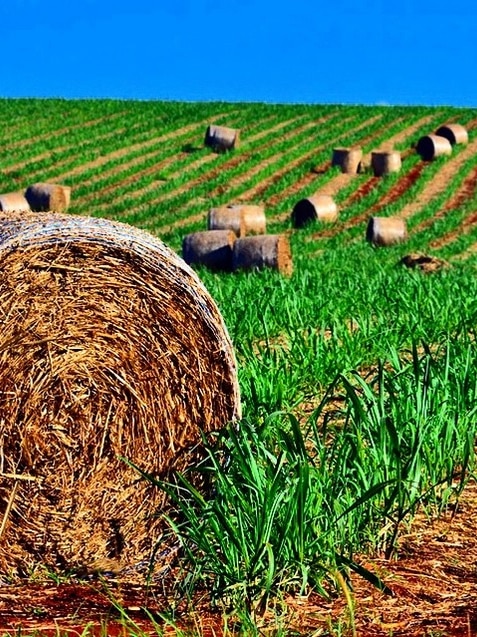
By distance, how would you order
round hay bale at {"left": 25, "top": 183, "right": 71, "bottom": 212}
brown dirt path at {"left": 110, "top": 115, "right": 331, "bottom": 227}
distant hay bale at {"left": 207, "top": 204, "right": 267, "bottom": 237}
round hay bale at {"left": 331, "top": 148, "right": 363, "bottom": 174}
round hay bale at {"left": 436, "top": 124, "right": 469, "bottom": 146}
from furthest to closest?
round hay bale at {"left": 436, "top": 124, "right": 469, "bottom": 146}, round hay bale at {"left": 331, "top": 148, "right": 363, "bottom": 174}, brown dirt path at {"left": 110, "top": 115, "right": 331, "bottom": 227}, round hay bale at {"left": 25, "top": 183, "right": 71, "bottom": 212}, distant hay bale at {"left": 207, "top": 204, "right": 267, "bottom": 237}

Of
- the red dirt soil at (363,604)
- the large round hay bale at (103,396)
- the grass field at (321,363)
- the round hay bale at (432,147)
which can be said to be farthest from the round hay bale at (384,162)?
the red dirt soil at (363,604)

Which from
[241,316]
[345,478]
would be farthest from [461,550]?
[241,316]

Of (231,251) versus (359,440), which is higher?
(231,251)

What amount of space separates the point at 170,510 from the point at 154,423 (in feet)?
1.43

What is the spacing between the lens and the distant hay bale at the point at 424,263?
650 inches

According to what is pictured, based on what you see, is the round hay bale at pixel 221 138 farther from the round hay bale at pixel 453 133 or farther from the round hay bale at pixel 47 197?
the round hay bale at pixel 47 197

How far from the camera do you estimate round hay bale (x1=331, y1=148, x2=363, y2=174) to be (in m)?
32.0

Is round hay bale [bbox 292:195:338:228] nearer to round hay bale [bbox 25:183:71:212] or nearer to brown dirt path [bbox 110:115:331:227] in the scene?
brown dirt path [bbox 110:115:331:227]

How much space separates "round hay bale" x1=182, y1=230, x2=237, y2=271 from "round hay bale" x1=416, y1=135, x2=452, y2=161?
669 inches

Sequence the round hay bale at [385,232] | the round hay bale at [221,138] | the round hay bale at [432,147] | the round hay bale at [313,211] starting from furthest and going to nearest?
the round hay bale at [221,138] < the round hay bale at [432,147] < the round hay bale at [313,211] < the round hay bale at [385,232]

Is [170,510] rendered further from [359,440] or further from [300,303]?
[300,303]

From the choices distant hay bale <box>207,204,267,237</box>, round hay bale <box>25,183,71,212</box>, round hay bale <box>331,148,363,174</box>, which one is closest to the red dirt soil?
distant hay bale <box>207,204,267,237</box>

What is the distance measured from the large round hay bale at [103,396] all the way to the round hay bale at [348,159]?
27.5 m

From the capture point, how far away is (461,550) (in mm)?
4734
